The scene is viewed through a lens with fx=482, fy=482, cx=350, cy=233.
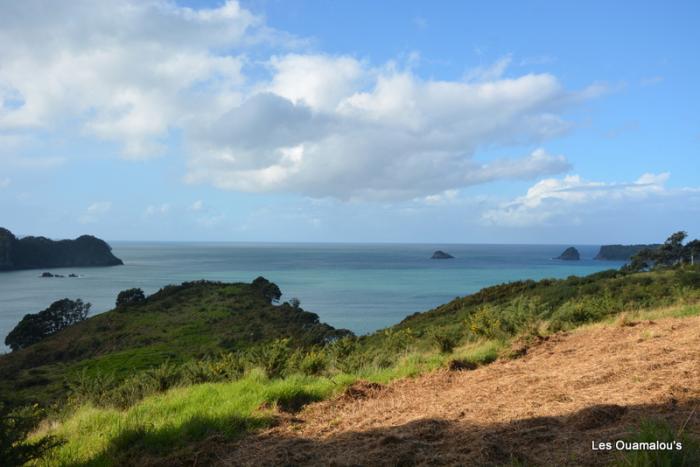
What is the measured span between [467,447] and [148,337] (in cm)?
5724

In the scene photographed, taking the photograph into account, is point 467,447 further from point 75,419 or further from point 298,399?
point 75,419

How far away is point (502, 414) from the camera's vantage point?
5613 millimetres

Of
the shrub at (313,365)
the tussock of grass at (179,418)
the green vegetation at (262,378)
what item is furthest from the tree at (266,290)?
the tussock of grass at (179,418)

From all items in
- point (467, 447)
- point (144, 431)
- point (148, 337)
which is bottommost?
point (148, 337)

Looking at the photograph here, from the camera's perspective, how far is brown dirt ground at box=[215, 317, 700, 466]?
4.49 metres

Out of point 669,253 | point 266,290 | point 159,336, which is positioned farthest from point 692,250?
point 159,336

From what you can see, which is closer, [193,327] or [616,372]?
[616,372]

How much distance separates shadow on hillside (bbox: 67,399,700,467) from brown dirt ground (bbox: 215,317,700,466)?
0.01m

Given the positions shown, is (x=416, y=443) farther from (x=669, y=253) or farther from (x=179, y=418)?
(x=669, y=253)

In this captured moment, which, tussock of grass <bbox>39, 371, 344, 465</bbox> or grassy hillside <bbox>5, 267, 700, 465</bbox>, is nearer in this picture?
tussock of grass <bbox>39, 371, 344, 465</bbox>

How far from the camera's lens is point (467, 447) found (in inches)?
180

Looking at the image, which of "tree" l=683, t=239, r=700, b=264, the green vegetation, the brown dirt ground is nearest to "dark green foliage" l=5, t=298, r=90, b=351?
the green vegetation

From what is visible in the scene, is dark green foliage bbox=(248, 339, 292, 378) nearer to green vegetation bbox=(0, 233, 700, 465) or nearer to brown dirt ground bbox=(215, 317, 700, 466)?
green vegetation bbox=(0, 233, 700, 465)

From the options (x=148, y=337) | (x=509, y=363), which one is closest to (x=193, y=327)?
(x=148, y=337)
